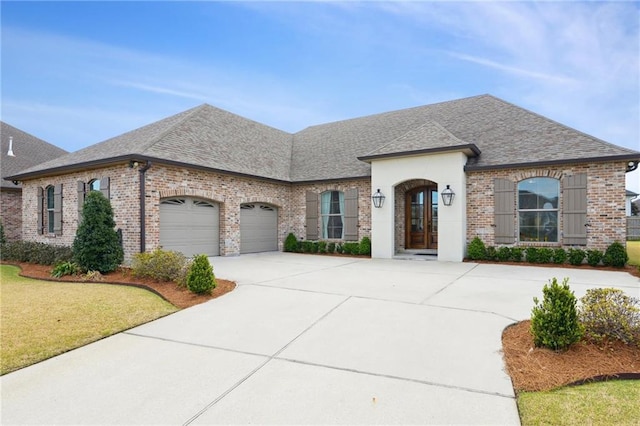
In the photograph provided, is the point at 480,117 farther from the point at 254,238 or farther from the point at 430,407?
the point at 430,407

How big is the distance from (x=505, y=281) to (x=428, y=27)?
28.5 feet

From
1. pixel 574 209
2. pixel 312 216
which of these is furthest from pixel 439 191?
pixel 312 216

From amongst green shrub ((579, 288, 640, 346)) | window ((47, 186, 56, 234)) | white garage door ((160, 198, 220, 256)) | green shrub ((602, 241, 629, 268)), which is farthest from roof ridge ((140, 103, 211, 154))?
green shrub ((602, 241, 629, 268))

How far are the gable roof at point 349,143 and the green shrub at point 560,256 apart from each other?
2.81m

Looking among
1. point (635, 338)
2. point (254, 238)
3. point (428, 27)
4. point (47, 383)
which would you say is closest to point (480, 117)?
point (428, 27)

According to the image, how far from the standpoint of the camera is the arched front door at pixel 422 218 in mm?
13336

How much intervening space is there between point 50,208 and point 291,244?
9.68 m

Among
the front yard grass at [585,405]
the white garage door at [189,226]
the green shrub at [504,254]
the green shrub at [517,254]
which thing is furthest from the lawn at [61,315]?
the green shrub at [517,254]

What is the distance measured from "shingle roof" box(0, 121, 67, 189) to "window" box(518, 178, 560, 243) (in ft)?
71.3

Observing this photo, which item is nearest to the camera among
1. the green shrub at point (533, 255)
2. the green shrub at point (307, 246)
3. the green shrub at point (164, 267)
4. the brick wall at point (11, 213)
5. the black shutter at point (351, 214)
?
the green shrub at point (164, 267)

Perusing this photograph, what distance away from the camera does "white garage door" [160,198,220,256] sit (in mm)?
10797

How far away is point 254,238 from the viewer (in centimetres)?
1409

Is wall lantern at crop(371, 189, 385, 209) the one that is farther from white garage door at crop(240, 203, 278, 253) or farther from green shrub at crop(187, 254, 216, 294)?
green shrub at crop(187, 254, 216, 294)

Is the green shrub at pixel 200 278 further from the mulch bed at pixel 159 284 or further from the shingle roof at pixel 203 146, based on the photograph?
the shingle roof at pixel 203 146
